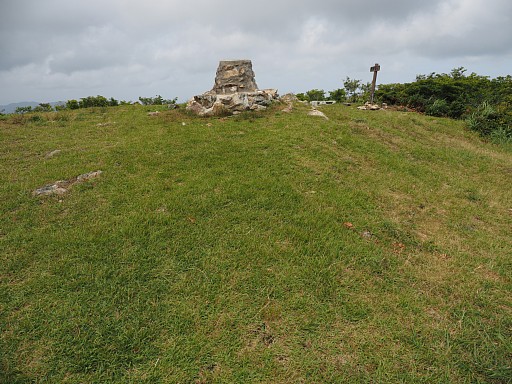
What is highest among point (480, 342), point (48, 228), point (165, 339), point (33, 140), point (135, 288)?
point (33, 140)

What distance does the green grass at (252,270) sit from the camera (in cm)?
317

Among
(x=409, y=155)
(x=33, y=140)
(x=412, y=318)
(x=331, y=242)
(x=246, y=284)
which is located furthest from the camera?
(x=33, y=140)

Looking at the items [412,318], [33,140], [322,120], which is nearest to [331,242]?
[412,318]

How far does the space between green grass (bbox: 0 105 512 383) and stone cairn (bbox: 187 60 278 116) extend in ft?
17.7

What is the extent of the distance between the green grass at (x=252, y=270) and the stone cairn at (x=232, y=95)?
5406 mm

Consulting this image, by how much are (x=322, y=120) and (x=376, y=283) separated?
921 centimetres

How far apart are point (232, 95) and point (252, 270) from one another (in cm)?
1142

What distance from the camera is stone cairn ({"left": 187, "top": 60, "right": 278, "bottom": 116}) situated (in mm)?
13469

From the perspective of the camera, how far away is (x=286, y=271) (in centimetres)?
439

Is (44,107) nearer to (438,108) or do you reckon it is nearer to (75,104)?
(75,104)

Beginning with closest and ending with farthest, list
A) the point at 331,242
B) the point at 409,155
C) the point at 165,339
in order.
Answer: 1. the point at 165,339
2. the point at 331,242
3. the point at 409,155

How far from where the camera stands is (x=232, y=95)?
13812 millimetres

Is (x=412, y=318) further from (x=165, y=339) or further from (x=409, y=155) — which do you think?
(x=409, y=155)

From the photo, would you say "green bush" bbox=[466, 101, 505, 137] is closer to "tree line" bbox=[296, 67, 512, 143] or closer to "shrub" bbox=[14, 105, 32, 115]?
"tree line" bbox=[296, 67, 512, 143]
